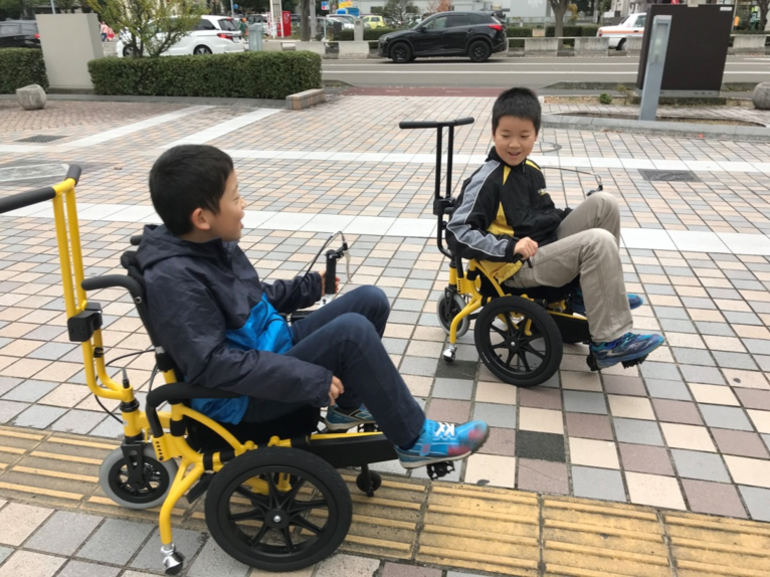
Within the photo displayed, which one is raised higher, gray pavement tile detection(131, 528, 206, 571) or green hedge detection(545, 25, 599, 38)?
green hedge detection(545, 25, 599, 38)

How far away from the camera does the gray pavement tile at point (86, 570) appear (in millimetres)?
2021

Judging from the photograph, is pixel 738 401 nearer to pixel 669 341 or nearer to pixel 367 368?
pixel 669 341

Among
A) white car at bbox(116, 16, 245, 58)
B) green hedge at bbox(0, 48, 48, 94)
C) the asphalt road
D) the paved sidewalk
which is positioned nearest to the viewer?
the paved sidewalk

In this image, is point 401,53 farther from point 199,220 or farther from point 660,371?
point 199,220

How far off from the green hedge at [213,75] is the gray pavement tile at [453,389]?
396 inches

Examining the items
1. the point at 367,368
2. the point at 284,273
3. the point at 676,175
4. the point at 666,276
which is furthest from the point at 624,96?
the point at 367,368

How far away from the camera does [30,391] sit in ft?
10.0

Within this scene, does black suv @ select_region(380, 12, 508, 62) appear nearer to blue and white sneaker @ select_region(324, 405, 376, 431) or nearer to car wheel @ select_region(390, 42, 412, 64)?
car wheel @ select_region(390, 42, 412, 64)

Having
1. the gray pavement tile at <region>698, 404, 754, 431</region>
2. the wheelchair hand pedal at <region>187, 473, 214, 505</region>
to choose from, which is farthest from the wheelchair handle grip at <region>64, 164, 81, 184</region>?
the gray pavement tile at <region>698, 404, 754, 431</region>

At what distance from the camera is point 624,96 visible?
12250mm

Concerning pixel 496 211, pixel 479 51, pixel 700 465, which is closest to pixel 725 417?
pixel 700 465

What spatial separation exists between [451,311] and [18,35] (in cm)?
1943

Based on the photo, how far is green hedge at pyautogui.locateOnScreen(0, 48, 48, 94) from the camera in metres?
13.2

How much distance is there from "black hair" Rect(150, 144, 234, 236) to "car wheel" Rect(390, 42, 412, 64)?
63.8ft
